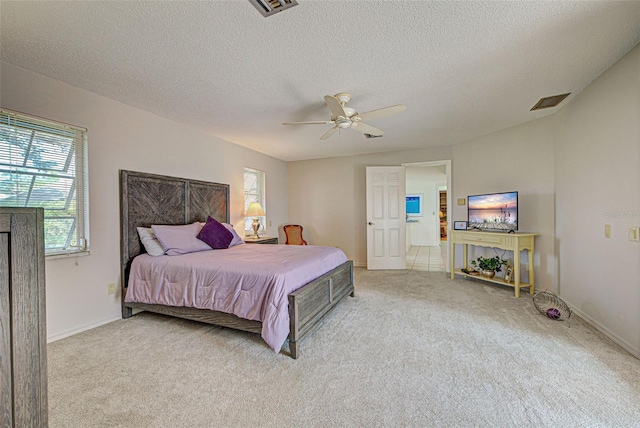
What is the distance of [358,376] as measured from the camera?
1.85 meters

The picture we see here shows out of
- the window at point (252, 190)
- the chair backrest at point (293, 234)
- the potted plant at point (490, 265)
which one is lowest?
the potted plant at point (490, 265)

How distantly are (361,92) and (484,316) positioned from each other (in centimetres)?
262

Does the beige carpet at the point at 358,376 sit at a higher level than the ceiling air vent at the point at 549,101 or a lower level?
lower

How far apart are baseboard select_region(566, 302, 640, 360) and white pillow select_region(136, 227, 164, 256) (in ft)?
13.9

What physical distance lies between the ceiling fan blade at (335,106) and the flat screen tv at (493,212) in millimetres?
2672

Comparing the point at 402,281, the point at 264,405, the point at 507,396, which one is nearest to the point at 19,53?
the point at 264,405

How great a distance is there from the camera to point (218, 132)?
397 centimetres

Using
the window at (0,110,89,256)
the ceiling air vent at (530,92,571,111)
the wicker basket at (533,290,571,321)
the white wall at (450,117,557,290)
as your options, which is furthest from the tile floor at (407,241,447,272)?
the window at (0,110,89,256)

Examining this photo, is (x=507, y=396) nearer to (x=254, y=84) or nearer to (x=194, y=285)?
(x=194, y=285)

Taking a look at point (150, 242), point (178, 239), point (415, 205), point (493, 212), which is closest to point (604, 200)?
point (493, 212)

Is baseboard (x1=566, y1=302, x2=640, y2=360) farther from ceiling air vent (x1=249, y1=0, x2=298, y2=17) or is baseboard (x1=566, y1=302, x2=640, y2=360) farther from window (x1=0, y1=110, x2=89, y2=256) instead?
window (x1=0, y1=110, x2=89, y2=256)

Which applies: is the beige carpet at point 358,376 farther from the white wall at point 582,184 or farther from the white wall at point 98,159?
the white wall at point 582,184

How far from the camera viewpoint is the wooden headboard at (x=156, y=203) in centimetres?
296

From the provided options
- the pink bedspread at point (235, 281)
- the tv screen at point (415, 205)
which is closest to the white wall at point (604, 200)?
the pink bedspread at point (235, 281)
